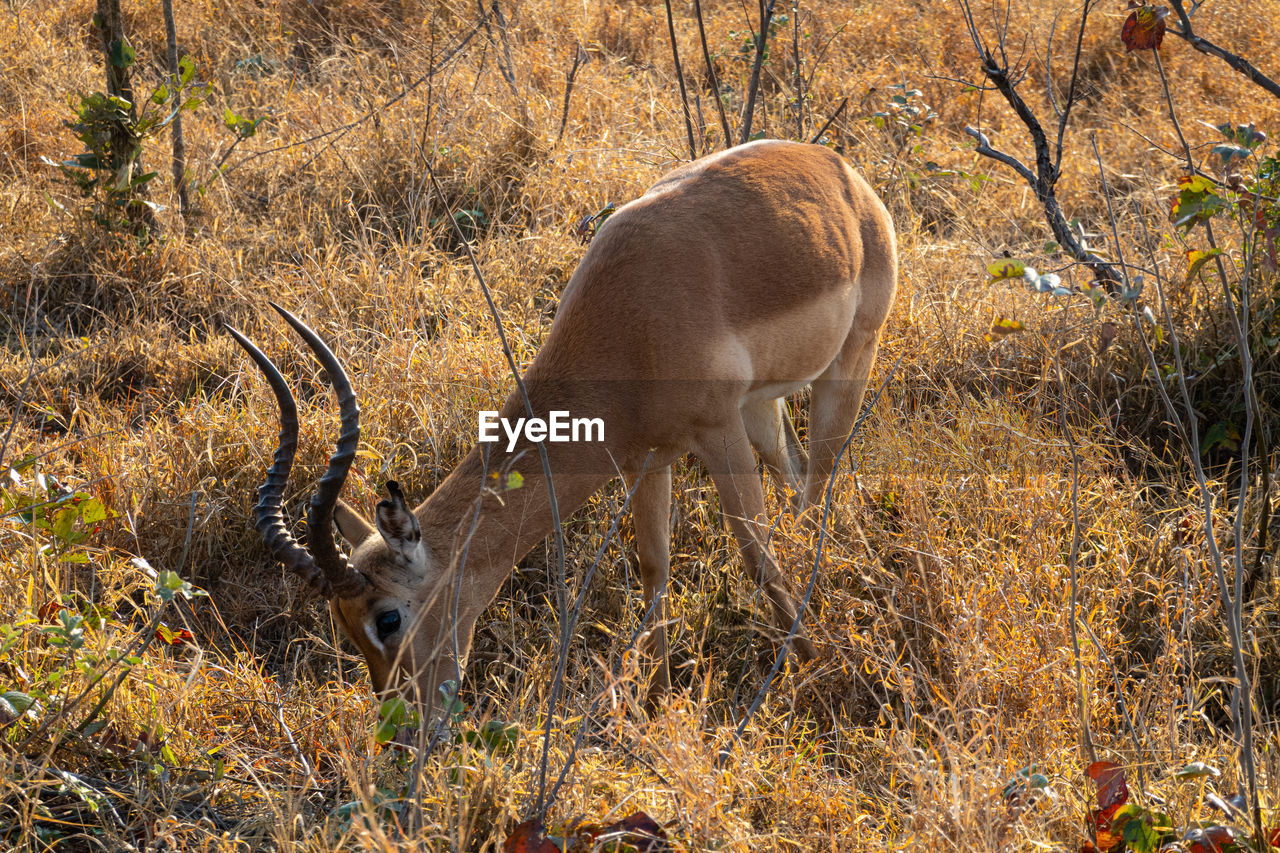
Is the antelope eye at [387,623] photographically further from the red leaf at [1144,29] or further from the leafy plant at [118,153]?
the leafy plant at [118,153]

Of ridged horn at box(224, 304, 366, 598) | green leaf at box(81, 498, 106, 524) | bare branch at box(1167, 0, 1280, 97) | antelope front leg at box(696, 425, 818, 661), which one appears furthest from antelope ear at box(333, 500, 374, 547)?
bare branch at box(1167, 0, 1280, 97)

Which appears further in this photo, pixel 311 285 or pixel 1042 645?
pixel 311 285

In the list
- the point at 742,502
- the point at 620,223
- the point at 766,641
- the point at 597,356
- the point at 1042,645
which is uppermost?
the point at 620,223

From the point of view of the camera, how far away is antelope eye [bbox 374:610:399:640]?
3.07 meters

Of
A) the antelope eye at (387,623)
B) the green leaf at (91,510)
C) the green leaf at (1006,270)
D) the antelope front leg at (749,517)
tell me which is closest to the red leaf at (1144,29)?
the green leaf at (1006,270)

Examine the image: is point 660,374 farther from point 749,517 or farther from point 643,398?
point 749,517

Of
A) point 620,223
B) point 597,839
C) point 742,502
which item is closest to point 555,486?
point 742,502

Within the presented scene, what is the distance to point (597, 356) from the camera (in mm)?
3357

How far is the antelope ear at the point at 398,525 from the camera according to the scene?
114 inches

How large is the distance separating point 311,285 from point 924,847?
3.90 meters

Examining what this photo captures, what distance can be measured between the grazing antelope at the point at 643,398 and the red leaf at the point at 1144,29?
47.7 inches

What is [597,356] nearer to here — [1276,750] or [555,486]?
[555,486]

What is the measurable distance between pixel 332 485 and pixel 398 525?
26 cm

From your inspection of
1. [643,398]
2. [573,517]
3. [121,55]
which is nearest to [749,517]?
[643,398]
